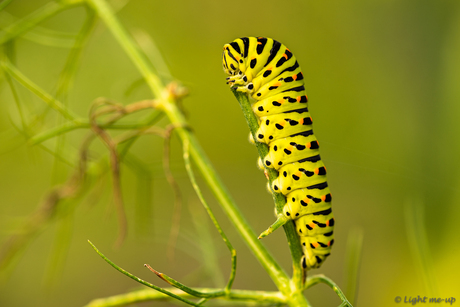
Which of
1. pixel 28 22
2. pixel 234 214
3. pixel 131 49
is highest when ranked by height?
pixel 28 22

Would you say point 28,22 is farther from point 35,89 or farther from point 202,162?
point 202,162

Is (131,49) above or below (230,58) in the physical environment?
above

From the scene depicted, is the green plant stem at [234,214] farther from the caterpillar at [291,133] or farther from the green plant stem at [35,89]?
the green plant stem at [35,89]

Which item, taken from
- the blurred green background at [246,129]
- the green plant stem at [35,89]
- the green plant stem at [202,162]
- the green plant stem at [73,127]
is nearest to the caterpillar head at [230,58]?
the green plant stem at [202,162]

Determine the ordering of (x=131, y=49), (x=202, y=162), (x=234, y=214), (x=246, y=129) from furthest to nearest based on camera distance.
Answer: (x=246, y=129)
(x=131, y=49)
(x=202, y=162)
(x=234, y=214)

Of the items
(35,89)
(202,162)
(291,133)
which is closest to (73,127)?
(35,89)

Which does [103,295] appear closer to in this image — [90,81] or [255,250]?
[90,81]
